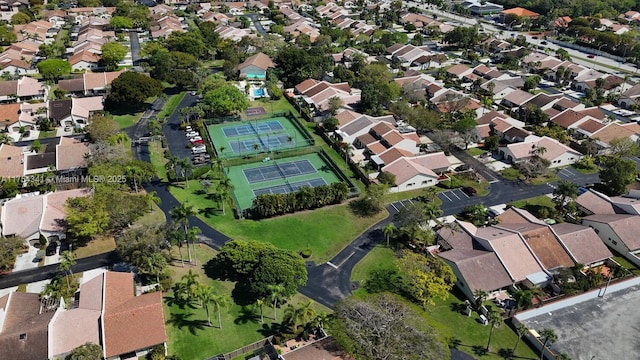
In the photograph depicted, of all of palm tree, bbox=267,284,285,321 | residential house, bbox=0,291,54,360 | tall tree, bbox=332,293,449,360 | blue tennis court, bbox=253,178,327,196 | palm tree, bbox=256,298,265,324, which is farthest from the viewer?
blue tennis court, bbox=253,178,327,196

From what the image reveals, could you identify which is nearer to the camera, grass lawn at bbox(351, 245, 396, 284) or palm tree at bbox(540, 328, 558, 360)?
palm tree at bbox(540, 328, 558, 360)

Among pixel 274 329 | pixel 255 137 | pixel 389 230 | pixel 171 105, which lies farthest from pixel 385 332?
pixel 171 105

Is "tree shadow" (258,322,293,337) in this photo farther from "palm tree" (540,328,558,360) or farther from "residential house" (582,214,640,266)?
"residential house" (582,214,640,266)

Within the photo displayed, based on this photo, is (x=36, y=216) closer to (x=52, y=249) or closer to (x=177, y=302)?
(x=52, y=249)

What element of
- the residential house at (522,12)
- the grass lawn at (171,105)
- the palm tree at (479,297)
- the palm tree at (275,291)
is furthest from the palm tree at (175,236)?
the residential house at (522,12)

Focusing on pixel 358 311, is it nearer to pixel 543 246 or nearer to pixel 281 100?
pixel 543 246

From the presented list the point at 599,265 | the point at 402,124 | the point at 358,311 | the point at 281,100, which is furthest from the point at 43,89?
the point at 599,265

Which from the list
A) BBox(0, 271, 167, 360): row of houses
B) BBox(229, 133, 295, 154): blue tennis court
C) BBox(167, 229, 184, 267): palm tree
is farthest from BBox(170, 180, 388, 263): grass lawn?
BBox(229, 133, 295, 154): blue tennis court

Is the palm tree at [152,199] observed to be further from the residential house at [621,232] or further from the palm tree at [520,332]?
the residential house at [621,232]
